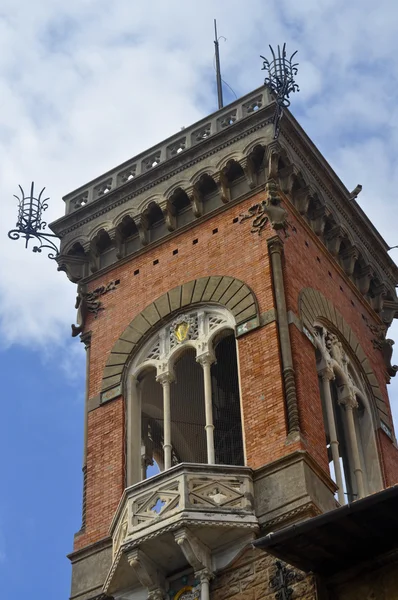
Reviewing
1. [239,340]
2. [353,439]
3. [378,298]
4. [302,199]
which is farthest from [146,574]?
[378,298]

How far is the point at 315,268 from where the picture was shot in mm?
29109

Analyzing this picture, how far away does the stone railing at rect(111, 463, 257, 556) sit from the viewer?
22891mm

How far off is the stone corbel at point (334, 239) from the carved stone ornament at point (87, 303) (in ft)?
15.3

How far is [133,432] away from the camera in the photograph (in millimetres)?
26688

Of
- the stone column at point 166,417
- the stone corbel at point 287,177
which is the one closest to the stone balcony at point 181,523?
the stone column at point 166,417

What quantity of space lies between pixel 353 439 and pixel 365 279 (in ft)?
17.5

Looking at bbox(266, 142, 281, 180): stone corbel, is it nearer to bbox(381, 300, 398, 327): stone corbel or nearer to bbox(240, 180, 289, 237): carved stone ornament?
bbox(240, 180, 289, 237): carved stone ornament

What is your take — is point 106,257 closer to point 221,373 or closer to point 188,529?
point 221,373

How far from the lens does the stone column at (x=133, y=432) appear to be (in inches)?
1023

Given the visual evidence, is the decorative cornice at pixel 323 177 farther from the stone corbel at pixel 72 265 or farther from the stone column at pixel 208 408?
the stone column at pixel 208 408

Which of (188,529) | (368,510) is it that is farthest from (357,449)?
(368,510)

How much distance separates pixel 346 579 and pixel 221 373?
34.4 ft

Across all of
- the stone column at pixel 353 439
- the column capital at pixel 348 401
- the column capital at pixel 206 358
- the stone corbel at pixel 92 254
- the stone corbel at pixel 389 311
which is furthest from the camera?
the stone corbel at pixel 389 311

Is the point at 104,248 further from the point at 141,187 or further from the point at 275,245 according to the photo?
the point at 275,245
